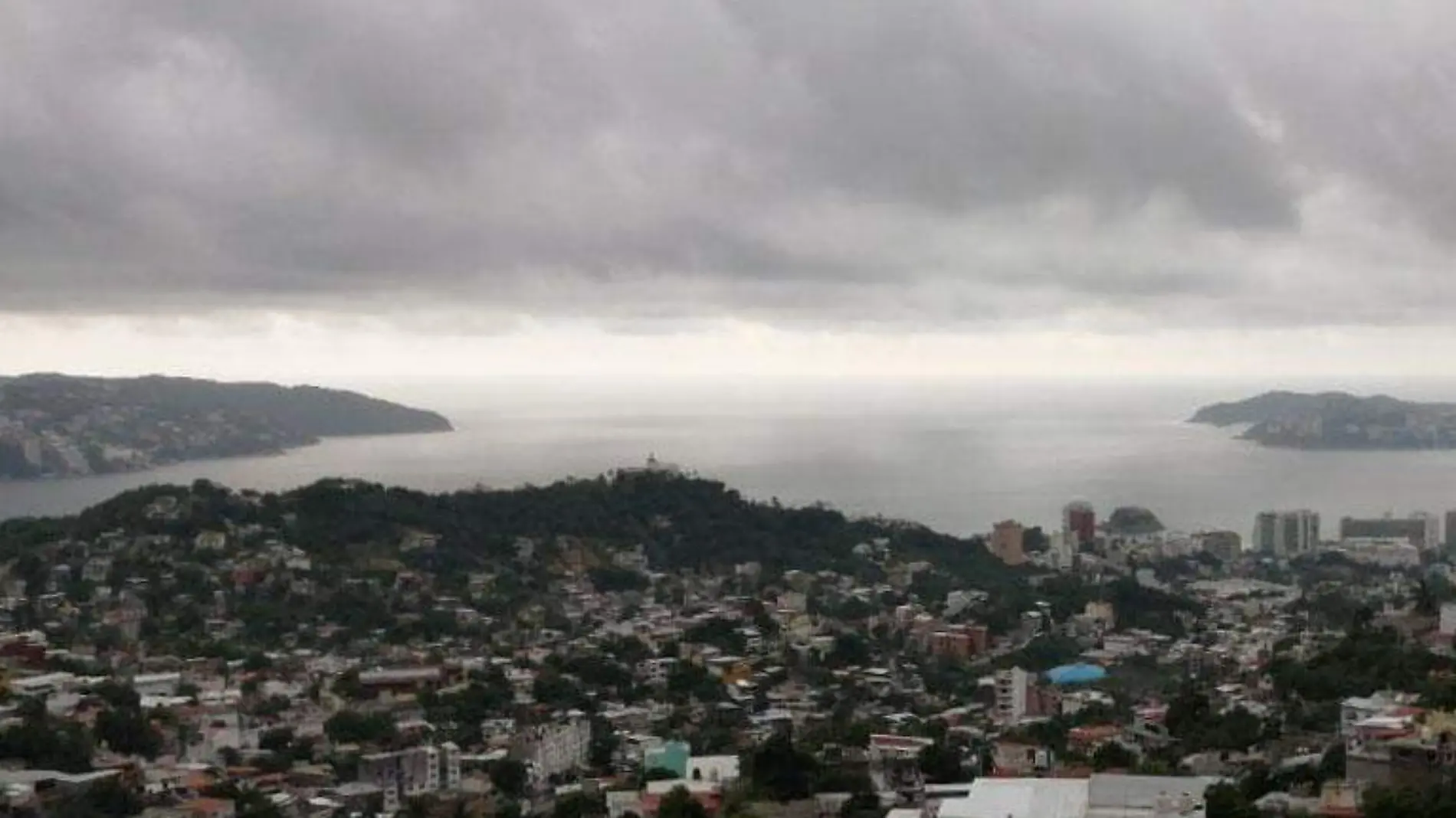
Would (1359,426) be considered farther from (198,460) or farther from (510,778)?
(510,778)

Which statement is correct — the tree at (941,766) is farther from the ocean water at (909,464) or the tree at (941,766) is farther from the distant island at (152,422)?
the distant island at (152,422)

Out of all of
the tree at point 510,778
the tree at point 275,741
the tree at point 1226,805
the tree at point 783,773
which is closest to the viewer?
the tree at point 1226,805

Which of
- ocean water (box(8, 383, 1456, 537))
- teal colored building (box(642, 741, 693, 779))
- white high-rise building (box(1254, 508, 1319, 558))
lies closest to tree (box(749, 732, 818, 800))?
teal colored building (box(642, 741, 693, 779))

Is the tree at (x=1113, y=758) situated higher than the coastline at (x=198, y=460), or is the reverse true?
the coastline at (x=198, y=460)

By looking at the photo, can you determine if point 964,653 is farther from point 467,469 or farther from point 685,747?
point 467,469

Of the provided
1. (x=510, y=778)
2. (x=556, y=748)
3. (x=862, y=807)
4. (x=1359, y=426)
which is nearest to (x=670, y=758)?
(x=510, y=778)

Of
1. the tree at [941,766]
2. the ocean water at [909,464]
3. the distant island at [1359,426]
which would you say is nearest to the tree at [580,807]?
the tree at [941,766]

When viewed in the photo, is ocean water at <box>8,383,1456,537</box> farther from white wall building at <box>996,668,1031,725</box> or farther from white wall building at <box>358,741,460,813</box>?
white wall building at <box>358,741,460,813</box>
